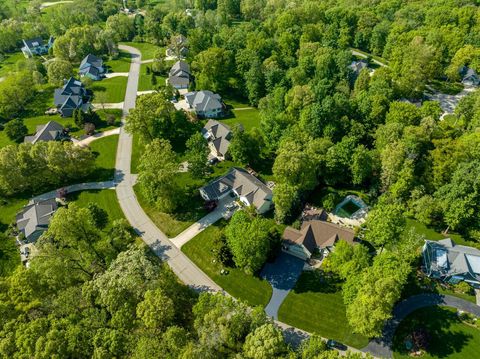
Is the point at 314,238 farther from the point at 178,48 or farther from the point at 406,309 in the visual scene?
the point at 178,48

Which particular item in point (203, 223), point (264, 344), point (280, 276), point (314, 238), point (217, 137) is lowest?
point (280, 276)

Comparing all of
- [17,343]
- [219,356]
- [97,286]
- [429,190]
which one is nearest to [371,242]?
[429,190]

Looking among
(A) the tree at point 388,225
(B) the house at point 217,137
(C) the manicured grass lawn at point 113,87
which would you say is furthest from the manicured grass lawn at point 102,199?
(A) the tree at point 388,225

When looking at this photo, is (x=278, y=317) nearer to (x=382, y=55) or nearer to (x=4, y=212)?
(x=4, y=212)

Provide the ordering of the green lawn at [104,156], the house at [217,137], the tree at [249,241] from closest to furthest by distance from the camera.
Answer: the tree at [249,241], the green lawn at [104,156], the house at [217,137]

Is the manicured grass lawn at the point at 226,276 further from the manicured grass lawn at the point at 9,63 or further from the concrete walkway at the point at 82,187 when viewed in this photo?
the manicured grass lawn at the point at 9,63

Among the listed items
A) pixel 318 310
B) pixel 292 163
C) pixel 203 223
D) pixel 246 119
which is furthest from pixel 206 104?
pixel 318 310
